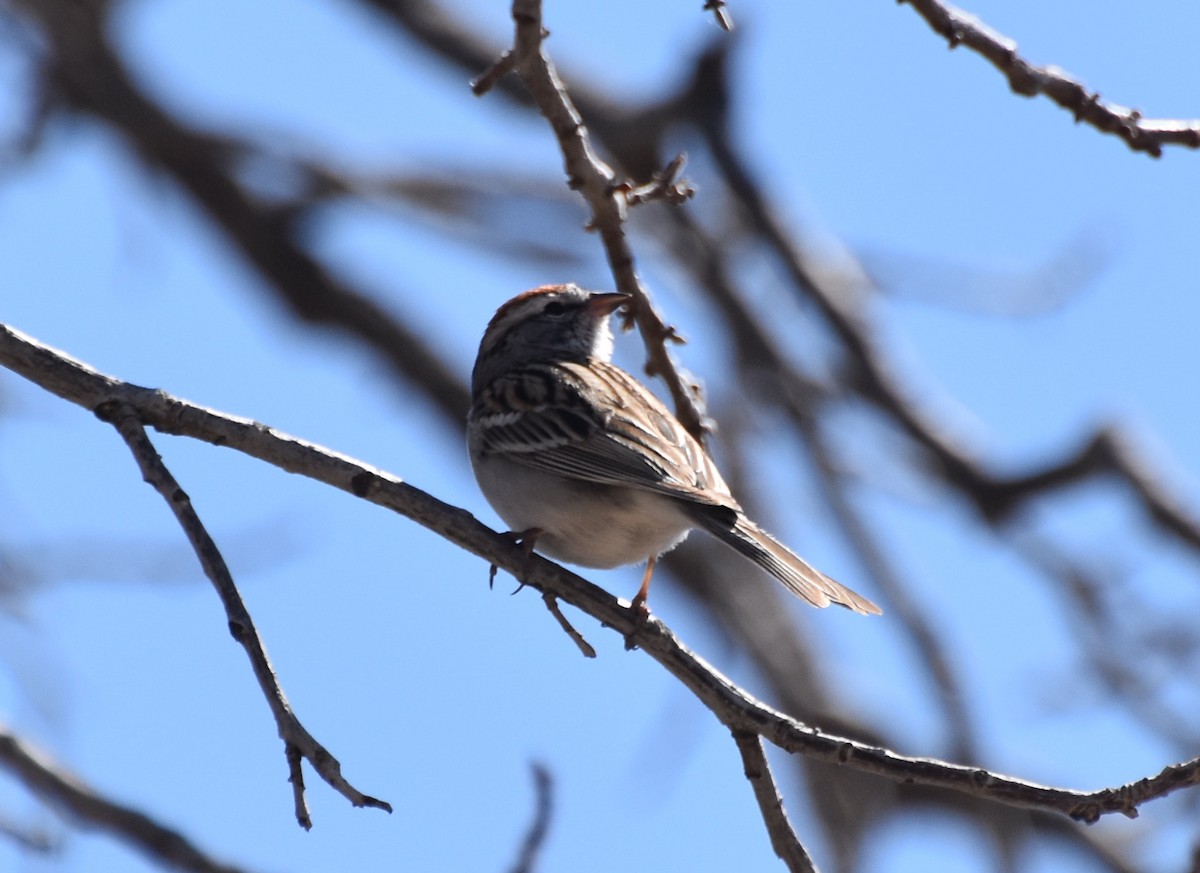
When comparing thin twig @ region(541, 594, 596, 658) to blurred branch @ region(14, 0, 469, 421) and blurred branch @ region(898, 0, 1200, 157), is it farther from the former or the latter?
blurred branch @ region(14, 0, 469, 421)

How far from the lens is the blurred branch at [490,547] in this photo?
A: 102 inches

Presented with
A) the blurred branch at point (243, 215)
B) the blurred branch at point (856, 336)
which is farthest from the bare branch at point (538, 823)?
the blurred branch at point (243, 215)

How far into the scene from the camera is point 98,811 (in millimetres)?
3393

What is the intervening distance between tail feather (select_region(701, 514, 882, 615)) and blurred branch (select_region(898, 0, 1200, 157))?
1145mm

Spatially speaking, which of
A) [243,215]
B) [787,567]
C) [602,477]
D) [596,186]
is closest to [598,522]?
[602,477]

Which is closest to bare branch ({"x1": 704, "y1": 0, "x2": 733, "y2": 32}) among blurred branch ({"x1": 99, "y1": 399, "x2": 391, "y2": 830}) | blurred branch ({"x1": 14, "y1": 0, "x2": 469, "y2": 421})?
blurred branch ({"x1": 99, "y1": 399, "x2": 391, "y2": 830})

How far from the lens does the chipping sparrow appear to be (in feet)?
12.7

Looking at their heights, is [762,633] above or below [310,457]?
above

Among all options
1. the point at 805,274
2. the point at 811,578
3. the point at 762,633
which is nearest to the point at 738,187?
the point at 805,274

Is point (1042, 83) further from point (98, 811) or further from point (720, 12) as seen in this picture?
point (98, 811)

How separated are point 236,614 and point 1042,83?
1.90 metres

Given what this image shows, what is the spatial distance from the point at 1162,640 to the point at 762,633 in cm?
239

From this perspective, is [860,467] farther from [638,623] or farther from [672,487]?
[638,623]

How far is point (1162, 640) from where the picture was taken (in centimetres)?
553
